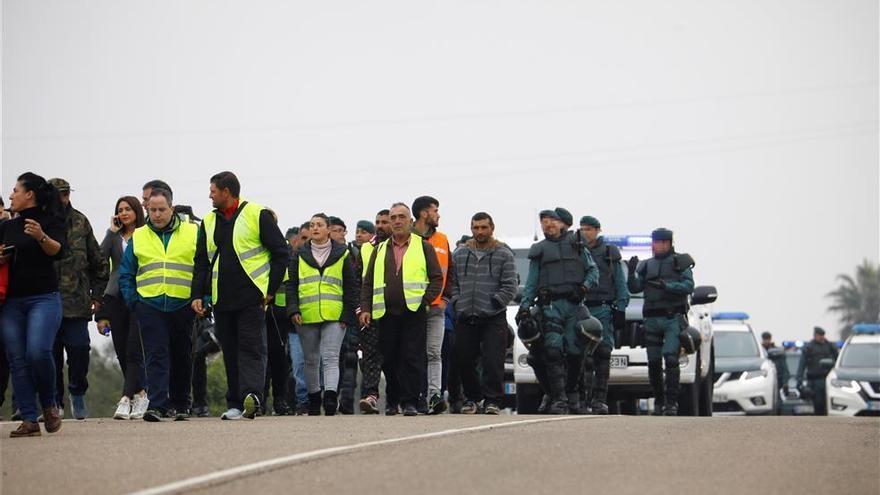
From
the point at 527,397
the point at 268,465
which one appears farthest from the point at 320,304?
the point at 268,465

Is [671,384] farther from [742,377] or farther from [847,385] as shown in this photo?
[847,385]

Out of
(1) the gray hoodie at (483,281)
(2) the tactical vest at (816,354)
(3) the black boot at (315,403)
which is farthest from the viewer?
(2) the tactical vest at (816,354)

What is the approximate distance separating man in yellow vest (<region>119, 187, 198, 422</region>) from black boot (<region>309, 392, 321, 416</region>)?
2585 mm

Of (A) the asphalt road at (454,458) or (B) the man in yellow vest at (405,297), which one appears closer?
(A) the asphalt road at (454,458)

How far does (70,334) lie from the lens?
17.3 meters

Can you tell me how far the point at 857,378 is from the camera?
93.8 ft

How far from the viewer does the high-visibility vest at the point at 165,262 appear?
15.9m

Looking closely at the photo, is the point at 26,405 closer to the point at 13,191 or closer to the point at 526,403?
the point at 13,191

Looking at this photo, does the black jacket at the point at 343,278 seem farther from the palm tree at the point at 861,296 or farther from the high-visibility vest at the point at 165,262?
the palm tree at the point at 861,296

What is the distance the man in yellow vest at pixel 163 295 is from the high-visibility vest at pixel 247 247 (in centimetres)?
32

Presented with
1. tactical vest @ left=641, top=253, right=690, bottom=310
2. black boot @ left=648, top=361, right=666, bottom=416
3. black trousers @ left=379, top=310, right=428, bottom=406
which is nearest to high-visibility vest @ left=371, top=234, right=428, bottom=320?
black trousers @ left=379, top=310, right=428, bottom=406

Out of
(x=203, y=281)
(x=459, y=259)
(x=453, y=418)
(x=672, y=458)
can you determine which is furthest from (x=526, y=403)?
(x=672, y=458)

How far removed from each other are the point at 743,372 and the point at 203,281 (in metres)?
14.8

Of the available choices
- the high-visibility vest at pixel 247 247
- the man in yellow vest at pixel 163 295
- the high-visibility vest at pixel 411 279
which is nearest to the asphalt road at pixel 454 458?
the man in yellow vest at pixel 163 295
